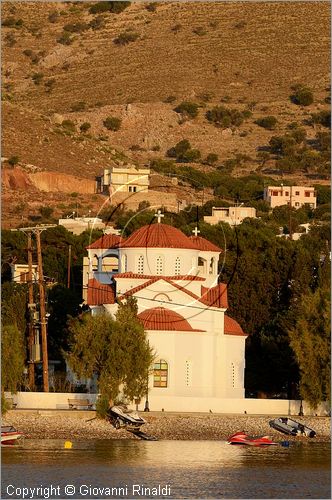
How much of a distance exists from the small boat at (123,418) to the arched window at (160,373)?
15.3 feet

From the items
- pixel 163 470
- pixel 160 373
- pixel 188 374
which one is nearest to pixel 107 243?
pixel 188 374

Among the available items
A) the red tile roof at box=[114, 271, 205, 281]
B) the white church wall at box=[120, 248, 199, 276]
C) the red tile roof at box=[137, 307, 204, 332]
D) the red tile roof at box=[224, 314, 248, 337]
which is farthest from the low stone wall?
the white church wall at box=[120, 248, 199, 276]

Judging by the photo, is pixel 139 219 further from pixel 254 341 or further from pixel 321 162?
pixel 321 162

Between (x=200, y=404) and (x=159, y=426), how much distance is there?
4574 mm

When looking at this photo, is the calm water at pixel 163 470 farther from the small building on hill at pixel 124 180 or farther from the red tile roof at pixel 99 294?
the small building on hill at pixel 124 180

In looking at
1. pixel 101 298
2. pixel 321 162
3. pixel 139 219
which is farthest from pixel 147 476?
pixel 321 162

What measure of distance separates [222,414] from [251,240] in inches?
1077

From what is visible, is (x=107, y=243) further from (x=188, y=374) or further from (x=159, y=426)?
(x=159, y=426)

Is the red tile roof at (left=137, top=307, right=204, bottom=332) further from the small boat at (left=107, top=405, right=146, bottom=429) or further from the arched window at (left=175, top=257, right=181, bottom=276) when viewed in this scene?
the small boat at (left=107, top=405, right=146, bottom=429)

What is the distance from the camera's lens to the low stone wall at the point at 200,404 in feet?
256

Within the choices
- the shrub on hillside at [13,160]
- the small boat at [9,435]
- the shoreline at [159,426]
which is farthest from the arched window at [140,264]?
the shrub on hillside at [13,160]

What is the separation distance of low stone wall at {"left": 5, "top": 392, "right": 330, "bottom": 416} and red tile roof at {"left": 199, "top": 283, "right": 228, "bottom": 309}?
6.02 meters

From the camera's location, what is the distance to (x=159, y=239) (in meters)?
83.1

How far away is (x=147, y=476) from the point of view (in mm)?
58125
